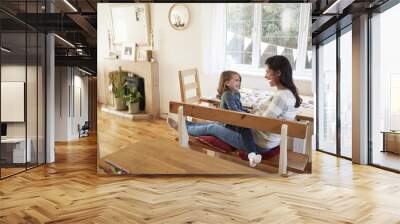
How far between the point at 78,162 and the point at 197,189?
3.28 metres

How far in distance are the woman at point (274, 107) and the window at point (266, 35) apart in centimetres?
12

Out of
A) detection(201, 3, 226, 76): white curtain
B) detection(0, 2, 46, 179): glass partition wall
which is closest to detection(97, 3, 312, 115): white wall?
detection(201, 3, 226, 76): white curtain

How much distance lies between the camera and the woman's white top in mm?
5270

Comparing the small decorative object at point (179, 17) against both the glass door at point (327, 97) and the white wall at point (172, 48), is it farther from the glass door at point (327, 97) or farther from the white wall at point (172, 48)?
the glass door at point (327, 97)

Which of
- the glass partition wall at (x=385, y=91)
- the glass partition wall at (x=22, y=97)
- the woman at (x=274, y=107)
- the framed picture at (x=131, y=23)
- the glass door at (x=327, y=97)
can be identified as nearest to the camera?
the woman at (x=274, y=107)

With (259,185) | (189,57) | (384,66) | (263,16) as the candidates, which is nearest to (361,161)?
(384,66)

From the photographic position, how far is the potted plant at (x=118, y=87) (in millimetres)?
5441

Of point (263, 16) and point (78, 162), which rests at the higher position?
point (263, 16)

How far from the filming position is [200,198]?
4090 mm

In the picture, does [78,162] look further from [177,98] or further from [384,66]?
[384,66]

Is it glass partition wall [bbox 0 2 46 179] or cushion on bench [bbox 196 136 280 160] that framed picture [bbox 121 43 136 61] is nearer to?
cushion on bench [bbox 196 136 280 160]

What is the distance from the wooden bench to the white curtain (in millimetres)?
546

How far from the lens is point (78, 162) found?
7023 millimetres

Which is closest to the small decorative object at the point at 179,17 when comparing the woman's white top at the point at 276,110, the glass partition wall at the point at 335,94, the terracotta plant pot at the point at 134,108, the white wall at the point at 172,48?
the white wall at the point at 172,48
